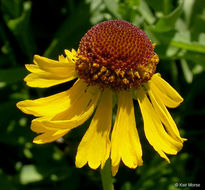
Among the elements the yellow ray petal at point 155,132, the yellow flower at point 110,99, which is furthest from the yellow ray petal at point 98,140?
the yellow ray petal at point 155,132

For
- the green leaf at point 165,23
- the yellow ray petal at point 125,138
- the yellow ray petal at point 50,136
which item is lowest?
the yellow ray petal at point 125,138

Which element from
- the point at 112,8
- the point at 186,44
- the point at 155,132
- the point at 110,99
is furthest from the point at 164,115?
the point at 112,8

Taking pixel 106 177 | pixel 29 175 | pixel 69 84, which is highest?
pixel 106 177

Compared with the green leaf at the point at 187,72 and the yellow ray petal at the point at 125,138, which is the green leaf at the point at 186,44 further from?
the yellow ray petal at the point at 125,138

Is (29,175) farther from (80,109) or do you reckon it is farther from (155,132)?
(155,132)

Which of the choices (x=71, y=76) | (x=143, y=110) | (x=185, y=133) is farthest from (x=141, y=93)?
(x=185, y=133)

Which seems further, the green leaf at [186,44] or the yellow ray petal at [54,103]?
the green leaf at [186,44]

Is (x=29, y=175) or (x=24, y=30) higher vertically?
(x=24, y=30)

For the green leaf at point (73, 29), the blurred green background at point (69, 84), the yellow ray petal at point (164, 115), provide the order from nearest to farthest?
the yellow ray petal at point (164, 115), the blurred green background at point (69, 84), the green leaf at point (73, 29)
